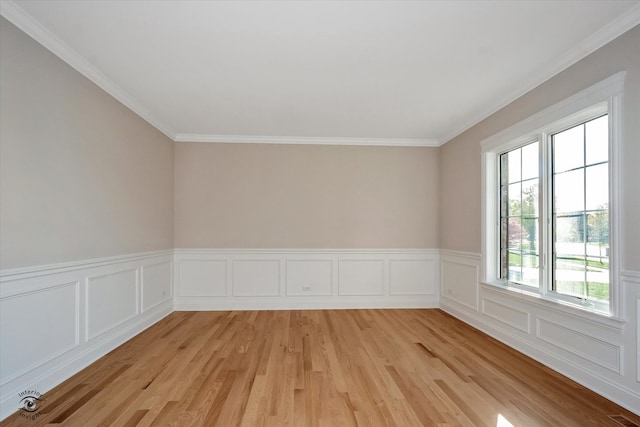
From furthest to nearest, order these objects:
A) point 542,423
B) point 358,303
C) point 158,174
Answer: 1. point 358,303
2. point 158,174
3. point 542,423

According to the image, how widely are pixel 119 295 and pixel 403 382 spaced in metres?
3.14

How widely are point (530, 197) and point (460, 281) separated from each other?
1694mm

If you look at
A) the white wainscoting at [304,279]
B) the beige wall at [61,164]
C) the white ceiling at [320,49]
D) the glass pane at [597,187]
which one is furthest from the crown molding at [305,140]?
the glass pane at [597,187]

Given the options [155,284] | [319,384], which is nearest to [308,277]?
[155,284]

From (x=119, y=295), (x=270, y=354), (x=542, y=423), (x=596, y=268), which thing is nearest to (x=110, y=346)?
(x=119, y=295)

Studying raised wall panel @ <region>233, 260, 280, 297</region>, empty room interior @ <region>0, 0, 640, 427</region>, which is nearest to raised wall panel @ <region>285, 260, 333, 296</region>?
raised wall panel @ <region>233, 260, 280, 297</region>

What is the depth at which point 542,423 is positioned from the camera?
2.12 m

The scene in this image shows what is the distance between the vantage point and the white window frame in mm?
2371

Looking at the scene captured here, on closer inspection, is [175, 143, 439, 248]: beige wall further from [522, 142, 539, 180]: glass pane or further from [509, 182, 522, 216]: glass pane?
[522, 142, 539, 180]: glass pane

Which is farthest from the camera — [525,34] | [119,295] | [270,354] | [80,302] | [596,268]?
[119,295]

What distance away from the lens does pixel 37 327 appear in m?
2.44

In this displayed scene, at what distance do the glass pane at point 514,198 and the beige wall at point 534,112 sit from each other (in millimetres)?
444

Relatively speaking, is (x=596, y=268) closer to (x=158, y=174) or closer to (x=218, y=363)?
(x=218, y=363)

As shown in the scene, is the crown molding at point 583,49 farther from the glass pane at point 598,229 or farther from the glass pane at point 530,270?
the glass pane at point 530,270
